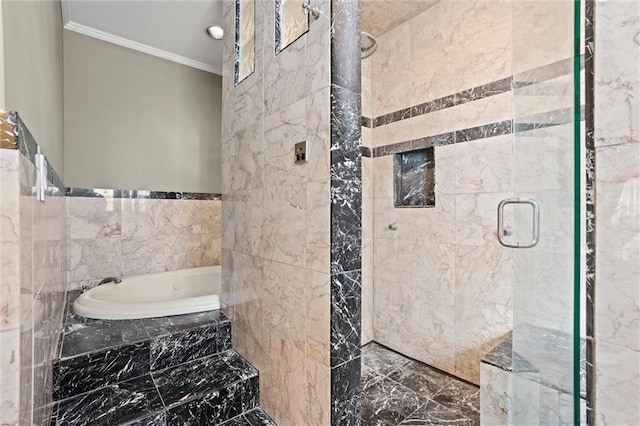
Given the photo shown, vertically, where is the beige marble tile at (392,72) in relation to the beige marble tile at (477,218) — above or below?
above

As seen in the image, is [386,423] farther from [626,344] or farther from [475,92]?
[475,92]

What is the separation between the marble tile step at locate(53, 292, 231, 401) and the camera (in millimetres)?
1451

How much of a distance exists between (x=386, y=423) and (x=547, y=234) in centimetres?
151

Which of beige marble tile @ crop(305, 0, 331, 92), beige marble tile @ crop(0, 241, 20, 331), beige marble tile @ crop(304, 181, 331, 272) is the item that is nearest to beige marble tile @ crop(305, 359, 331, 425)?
beige marble tile @ crop(304, 181, 331, 272)

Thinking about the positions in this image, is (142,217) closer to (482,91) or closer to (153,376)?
(153,376)

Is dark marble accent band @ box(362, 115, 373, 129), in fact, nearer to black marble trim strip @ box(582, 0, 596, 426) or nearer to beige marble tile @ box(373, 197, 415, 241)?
beige marble tile @ box(373, 197, 415, 241)

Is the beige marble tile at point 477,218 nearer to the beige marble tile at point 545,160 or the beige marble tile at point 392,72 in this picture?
the beige marble tile at point 392,72

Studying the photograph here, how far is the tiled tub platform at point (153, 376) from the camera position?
53.2 inches

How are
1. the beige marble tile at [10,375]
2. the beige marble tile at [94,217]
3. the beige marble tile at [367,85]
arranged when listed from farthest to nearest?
the beige marble tile at [367,85] < the beige marble tile at [94,217] < the beige marble tile at [10,375]

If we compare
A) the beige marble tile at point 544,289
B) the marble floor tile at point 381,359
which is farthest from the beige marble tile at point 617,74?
the marble floor tile at point 381,359

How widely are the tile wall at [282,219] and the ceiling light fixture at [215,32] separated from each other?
2.23 feet

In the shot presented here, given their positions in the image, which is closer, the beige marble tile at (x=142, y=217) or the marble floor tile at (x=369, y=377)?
the marble floor tile at (x=369, y=377)

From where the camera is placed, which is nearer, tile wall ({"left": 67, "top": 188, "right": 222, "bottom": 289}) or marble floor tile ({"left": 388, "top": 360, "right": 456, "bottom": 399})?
marble floor tile ({"left": 388, "top": 360, "right": 456, "bottom": 399})

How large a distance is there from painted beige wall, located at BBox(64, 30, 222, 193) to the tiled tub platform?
1472 mm
